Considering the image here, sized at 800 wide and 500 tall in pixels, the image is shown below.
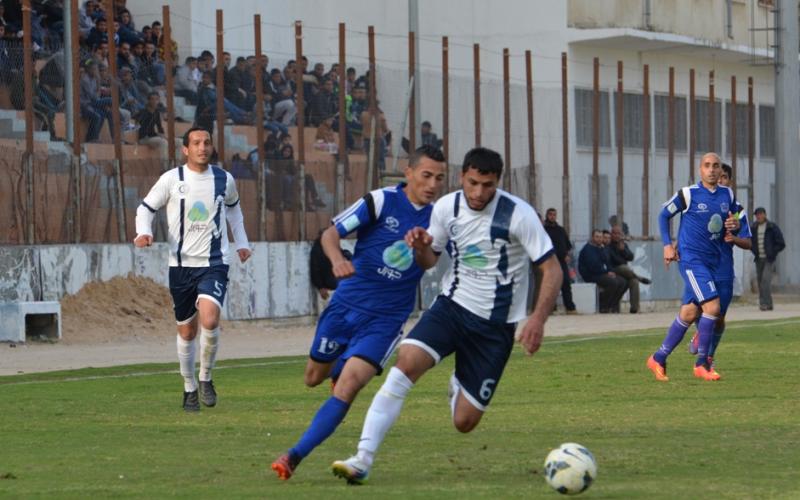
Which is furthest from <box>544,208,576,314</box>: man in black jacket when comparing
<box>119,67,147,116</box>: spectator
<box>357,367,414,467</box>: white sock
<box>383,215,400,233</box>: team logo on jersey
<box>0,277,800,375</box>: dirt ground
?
<box>357,367,414,467</box>: white sock

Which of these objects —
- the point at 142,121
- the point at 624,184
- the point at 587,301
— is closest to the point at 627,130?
the point at 624,184

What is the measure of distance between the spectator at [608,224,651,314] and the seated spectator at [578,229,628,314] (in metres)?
0.34

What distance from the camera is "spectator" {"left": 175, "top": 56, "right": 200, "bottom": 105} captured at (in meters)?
29.5

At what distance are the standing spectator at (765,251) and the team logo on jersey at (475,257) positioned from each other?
27378 millimetres

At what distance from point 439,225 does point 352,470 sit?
1.60 m

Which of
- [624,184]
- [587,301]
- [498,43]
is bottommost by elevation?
[587,301]

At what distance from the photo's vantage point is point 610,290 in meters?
35.9

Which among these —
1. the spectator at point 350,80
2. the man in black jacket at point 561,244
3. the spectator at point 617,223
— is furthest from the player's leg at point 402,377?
the spectator at point 617,223

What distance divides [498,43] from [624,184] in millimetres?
5535

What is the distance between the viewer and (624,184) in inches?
1604

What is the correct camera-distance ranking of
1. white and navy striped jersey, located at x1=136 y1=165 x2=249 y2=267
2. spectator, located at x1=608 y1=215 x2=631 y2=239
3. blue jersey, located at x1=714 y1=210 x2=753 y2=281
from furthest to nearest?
spectator, located at x1=608 y1=215 x2=631 y2=239 < blue jersey, located at x1=714 y1=210 x2=753 y2=281 < white and navy striped jersey, located at x1=136 y1=165 x2=249 y2=267

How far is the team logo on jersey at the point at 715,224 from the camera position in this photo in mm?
17484

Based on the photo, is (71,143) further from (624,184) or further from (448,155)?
(624,184)

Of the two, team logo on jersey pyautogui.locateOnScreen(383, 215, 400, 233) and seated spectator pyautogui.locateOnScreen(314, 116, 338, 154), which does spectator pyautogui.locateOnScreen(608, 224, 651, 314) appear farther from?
team logo on jersey pyautogui.locateOnScreen(383, 215, 400, 233)
